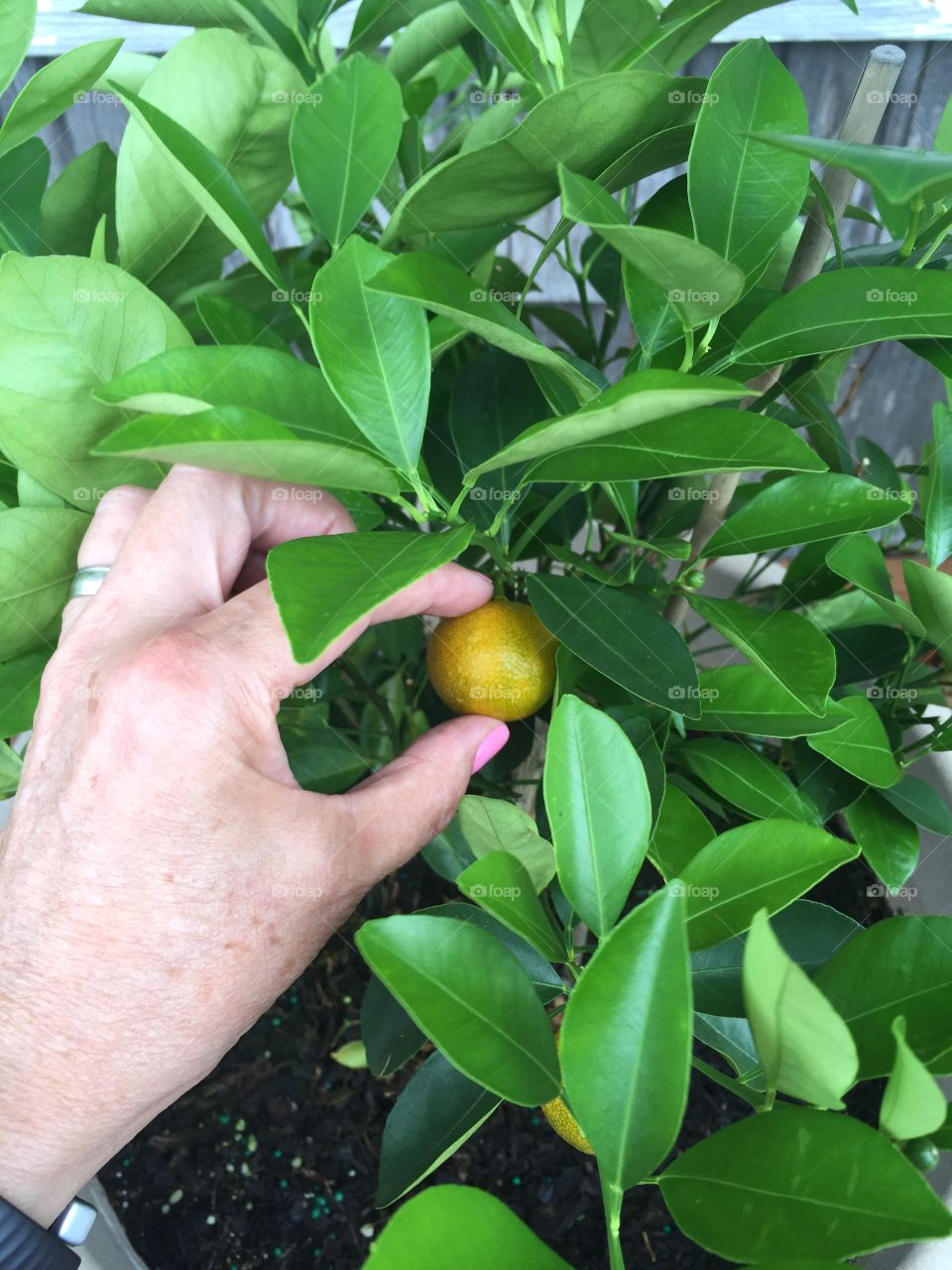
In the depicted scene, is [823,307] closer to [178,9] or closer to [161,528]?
[161,528]

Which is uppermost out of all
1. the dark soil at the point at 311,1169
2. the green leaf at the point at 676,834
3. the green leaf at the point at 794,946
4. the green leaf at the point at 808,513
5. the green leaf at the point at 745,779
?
the green leaf at the point at 808,513

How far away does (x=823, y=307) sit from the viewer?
417 millimetres

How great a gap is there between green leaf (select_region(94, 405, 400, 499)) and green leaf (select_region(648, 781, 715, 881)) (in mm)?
266

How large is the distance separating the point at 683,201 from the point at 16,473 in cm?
42

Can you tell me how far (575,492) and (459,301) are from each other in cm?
16

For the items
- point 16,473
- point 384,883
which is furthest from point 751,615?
point 384,883

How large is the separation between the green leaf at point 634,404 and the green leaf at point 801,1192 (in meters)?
0.24

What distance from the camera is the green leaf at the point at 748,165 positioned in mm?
398

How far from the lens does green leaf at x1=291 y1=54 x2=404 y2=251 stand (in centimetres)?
45

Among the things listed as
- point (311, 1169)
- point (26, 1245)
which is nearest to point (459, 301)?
point (26, 1245)

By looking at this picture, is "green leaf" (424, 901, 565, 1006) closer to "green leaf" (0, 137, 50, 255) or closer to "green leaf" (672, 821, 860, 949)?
"green leaf" (672, 821, 860, 949)

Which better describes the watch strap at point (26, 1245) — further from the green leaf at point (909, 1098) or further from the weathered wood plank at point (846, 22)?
the weathered wood plank at point (846, 22)

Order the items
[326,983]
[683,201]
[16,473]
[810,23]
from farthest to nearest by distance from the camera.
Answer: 1. [810,23]
2. [326,983]
3. [16,473]
4. [683,201]

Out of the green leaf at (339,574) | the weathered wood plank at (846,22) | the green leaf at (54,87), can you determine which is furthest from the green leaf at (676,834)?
the weathered wood plank at (846,22)
